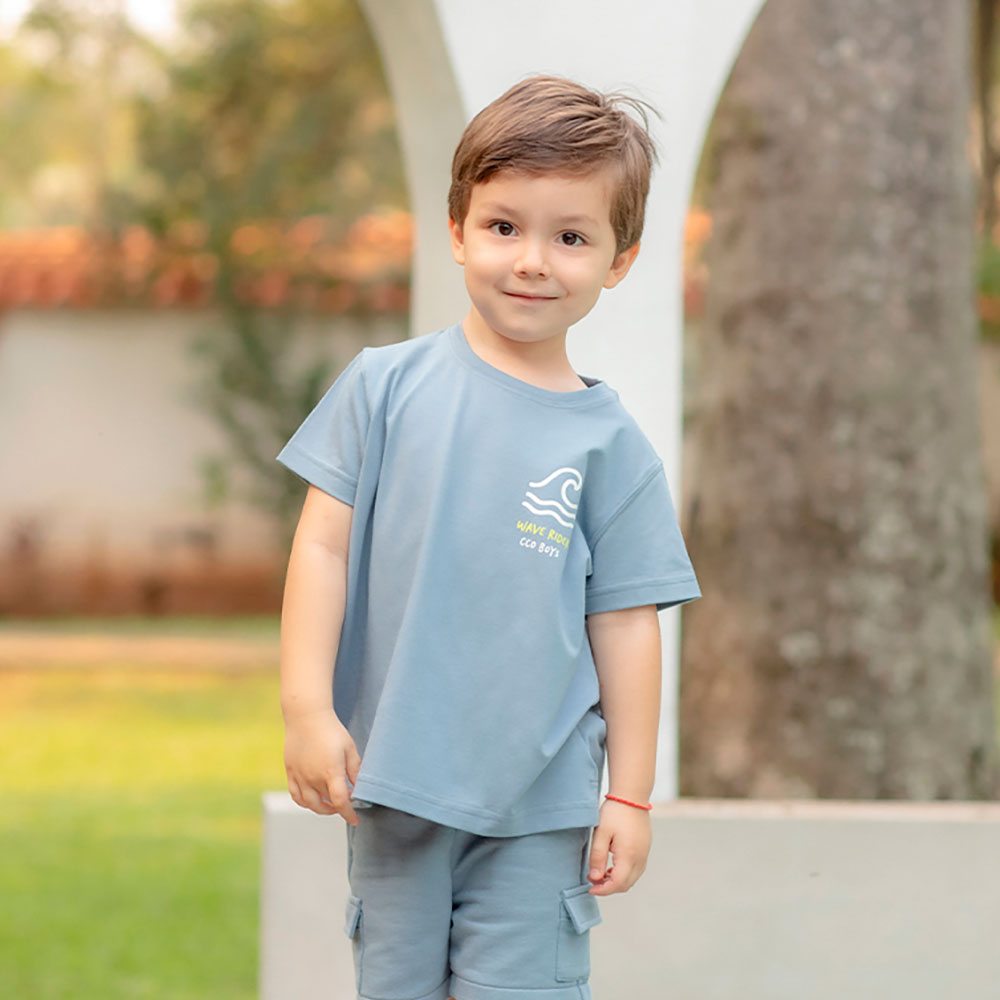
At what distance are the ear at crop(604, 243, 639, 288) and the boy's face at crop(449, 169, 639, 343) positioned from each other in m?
0.05

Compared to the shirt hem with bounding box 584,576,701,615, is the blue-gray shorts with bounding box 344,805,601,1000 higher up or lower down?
lower down

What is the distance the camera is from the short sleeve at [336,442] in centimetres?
167

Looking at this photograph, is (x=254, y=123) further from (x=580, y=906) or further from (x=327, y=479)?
(x=580, y=906)

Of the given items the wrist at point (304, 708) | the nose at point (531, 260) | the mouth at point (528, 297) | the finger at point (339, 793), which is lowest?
the finger at point (339, 793)

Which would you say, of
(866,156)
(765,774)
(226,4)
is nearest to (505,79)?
(866,156)

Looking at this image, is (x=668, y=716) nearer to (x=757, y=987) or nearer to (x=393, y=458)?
(x=757, y=987)

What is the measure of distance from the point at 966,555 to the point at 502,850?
292 centimetres

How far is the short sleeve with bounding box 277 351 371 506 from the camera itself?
1.67 meters

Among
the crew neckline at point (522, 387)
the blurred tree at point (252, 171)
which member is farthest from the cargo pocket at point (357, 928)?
the blurred tree at point (252, 171)

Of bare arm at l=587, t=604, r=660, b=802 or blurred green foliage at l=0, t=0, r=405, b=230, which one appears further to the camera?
blurred green foliage at l=0, t=0, r=405, b=230

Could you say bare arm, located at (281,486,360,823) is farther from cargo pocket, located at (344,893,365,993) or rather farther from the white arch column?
the white arch column

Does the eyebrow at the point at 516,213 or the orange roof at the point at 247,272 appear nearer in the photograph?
the eyebrow at the point at 516,213

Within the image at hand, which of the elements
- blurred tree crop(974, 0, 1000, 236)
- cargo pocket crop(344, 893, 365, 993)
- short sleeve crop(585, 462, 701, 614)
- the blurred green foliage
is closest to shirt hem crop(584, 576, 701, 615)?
short sleeve crop(585, 462, 701, 614)

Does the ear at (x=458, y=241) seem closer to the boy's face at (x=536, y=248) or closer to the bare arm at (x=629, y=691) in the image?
the boy's face at (x=536, y=248)
